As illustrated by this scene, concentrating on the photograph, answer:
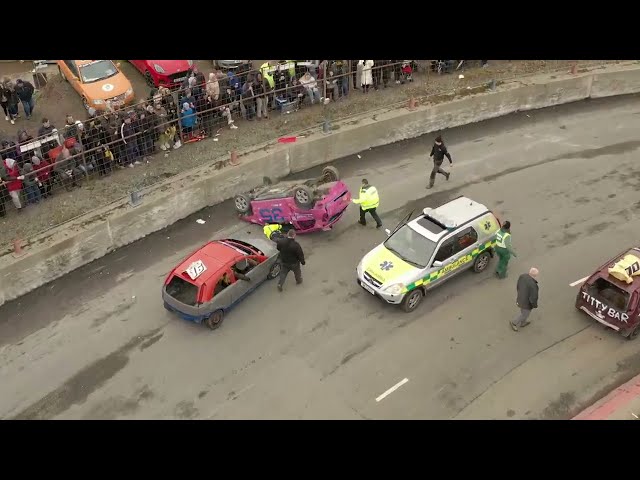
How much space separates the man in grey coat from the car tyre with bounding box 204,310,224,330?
6.37 m

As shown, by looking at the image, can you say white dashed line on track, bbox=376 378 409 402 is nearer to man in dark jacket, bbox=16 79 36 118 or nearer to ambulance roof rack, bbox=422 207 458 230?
ambulance roof rack, bbox=422 207 458 230

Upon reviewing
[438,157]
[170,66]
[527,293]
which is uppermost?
[170,66]

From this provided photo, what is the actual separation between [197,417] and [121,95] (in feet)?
41.4

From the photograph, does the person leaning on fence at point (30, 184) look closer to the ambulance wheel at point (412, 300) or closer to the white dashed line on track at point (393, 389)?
the ambulance wheel at point (412, 300)

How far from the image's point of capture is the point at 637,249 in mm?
13891

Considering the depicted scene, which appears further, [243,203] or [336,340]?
[243,203]

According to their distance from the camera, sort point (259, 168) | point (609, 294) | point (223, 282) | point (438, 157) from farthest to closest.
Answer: point (259, 168) → point (438, 157) → point (223, 282) → point (609, 294)

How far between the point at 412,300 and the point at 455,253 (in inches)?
57.2

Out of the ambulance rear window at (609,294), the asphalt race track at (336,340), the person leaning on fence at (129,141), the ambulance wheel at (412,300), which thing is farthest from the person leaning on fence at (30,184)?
the ambulance rear window at (609,294)

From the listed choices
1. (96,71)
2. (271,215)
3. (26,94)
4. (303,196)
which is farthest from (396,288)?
(96,71)

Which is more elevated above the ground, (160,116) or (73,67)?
(73,67)

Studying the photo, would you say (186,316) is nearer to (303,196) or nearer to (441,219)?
(303,196)

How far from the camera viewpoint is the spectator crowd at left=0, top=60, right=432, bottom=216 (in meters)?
16.3

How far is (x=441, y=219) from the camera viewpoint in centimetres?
1446
